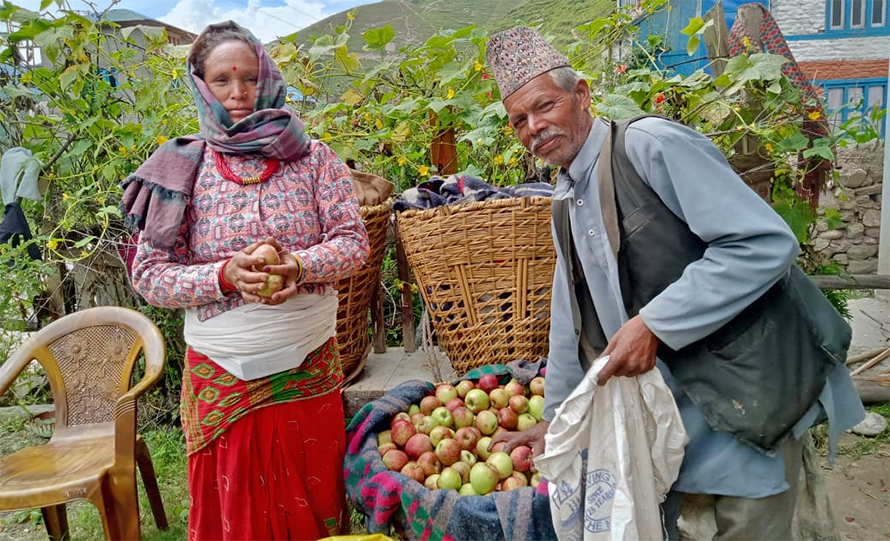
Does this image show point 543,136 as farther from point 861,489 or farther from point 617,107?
point 861,489

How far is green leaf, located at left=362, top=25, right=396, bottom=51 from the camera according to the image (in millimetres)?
3475

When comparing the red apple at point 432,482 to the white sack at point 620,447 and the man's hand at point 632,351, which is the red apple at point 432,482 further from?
the man's hand at point 632,351

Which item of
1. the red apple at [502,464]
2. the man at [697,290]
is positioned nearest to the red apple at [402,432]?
the red apple at [502,464]

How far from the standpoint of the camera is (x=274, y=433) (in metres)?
1.95

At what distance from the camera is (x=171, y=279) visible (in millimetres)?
1759

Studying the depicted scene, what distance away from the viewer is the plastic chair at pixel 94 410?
7.13ft

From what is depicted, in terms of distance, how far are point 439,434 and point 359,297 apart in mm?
878

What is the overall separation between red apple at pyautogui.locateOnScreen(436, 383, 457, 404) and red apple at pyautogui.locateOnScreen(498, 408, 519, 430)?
23 cm

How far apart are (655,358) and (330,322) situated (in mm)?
1093

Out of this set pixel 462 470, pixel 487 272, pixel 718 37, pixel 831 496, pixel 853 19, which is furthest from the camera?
pixel 853 19

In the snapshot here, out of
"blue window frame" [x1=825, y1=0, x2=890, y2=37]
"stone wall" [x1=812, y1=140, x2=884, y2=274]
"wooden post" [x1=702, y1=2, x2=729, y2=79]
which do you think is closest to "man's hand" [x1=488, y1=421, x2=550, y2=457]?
"wooden post" [x1=702, y1=2, x2=729, y2=79]

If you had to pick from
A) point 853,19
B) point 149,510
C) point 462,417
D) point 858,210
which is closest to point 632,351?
point 462,417

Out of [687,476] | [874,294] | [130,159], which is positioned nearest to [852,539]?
[687,476]

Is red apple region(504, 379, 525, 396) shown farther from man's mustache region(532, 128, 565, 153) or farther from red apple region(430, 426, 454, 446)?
man's mustache region(532, 128, 565, 153)
